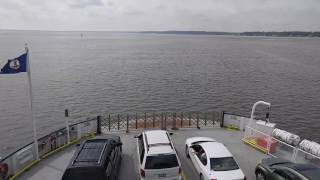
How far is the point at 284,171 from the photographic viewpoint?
11734 millimetres

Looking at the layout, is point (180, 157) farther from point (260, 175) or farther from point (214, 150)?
point (260, 175)

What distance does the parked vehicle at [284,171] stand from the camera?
11016mm

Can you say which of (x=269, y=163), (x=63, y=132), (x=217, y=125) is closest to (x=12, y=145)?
(x=63, y=132)

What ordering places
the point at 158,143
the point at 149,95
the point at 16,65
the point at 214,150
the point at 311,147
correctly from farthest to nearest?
the point at 149,95
the point at 16,65
the point at 311,147
the point at 214,150
the point at 158,143

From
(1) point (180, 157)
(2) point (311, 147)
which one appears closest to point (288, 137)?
(2) point (311, 147)

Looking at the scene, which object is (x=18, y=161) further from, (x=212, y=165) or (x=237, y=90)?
(x=237, y=90)

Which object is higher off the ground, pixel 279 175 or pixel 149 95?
pixel 279 175

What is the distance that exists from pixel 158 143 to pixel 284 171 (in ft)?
17.0

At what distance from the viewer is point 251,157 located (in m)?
16.2

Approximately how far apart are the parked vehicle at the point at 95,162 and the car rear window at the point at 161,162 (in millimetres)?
1561

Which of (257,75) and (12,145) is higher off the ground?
(257,75)

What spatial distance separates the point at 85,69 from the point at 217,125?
5098cm

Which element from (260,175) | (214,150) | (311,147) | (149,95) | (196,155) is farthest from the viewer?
(149,95)

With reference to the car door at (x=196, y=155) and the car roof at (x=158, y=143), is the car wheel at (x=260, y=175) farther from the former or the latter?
the car roof at (x=158, y=143)
